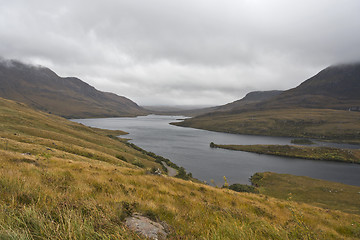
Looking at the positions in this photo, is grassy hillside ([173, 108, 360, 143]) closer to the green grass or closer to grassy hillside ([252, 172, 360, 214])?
the green grass

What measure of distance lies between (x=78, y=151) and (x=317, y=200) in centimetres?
5213

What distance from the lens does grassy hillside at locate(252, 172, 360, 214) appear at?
3751 centimetres

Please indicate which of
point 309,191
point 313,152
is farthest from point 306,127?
point 309,191

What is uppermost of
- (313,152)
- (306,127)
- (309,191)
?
(306,127)

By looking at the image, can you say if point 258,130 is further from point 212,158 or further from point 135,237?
point 135,237

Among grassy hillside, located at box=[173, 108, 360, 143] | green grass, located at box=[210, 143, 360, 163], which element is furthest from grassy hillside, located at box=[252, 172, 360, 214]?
grassy hillside, located at box=[173, 108, 360, 143]

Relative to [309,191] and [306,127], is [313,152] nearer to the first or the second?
[309,191]

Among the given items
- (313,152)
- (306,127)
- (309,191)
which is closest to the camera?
(309,191)

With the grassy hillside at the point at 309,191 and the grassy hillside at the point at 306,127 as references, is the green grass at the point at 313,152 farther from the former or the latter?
the grassy hillside at the point at 306,127

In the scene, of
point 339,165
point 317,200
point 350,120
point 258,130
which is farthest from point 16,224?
point 350,120

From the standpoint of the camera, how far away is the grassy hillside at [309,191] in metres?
37.5

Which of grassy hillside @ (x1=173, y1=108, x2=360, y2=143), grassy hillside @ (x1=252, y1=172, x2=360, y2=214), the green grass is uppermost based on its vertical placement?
grassy hillside @ (x1=173, y1=108, x2=360, y2=143)

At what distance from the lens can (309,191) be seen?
45.0m

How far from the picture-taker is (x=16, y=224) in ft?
10.6
